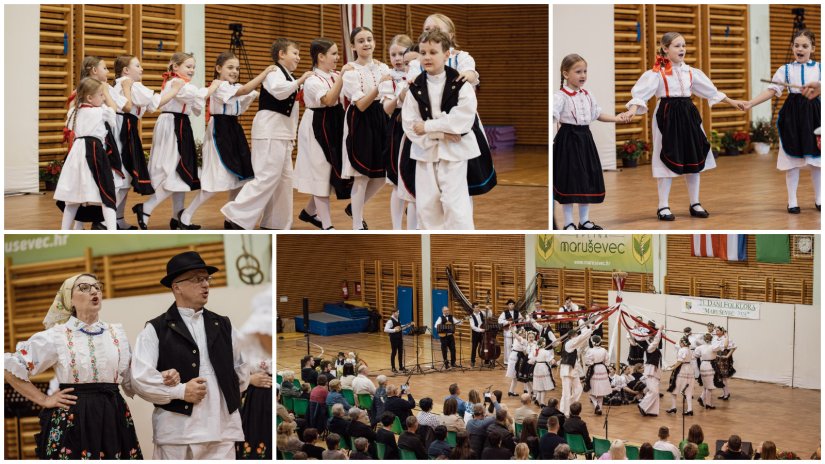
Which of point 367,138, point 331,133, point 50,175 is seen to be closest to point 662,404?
point 367,138

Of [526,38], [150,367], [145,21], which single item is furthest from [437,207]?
[526,38]

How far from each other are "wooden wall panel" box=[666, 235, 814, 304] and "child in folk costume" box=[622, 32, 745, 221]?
1.00 ft

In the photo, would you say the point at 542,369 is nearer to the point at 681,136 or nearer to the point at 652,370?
the point at 652,370

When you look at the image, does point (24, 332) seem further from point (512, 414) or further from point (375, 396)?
point (512, 414)

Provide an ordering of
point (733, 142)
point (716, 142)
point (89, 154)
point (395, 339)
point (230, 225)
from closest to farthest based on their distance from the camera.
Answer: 1. point (89, 154)
2. point (230, 225)
3. point (395, 339)
4. point (716, 142)
5. point (733, 142)

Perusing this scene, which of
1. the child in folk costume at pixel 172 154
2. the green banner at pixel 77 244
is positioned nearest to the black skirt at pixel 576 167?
the green banner at pixel 77 244

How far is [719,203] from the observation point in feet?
25.2

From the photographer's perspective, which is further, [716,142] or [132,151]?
[716,142]

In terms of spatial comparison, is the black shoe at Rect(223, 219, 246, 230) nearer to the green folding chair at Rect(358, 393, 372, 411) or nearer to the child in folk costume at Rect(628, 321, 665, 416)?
the green folding chair at Rect(358, 393, 372, 411)

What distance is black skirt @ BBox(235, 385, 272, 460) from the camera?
16.4ft

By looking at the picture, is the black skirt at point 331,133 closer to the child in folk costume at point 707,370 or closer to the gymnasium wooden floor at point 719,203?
the gymnasium wooden floor at point 719,203

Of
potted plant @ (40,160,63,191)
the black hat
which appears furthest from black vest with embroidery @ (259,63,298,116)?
potted plant @ (40,160,63,191)

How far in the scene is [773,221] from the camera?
22.2 feet

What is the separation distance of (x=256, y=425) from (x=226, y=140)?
2.17 meters
